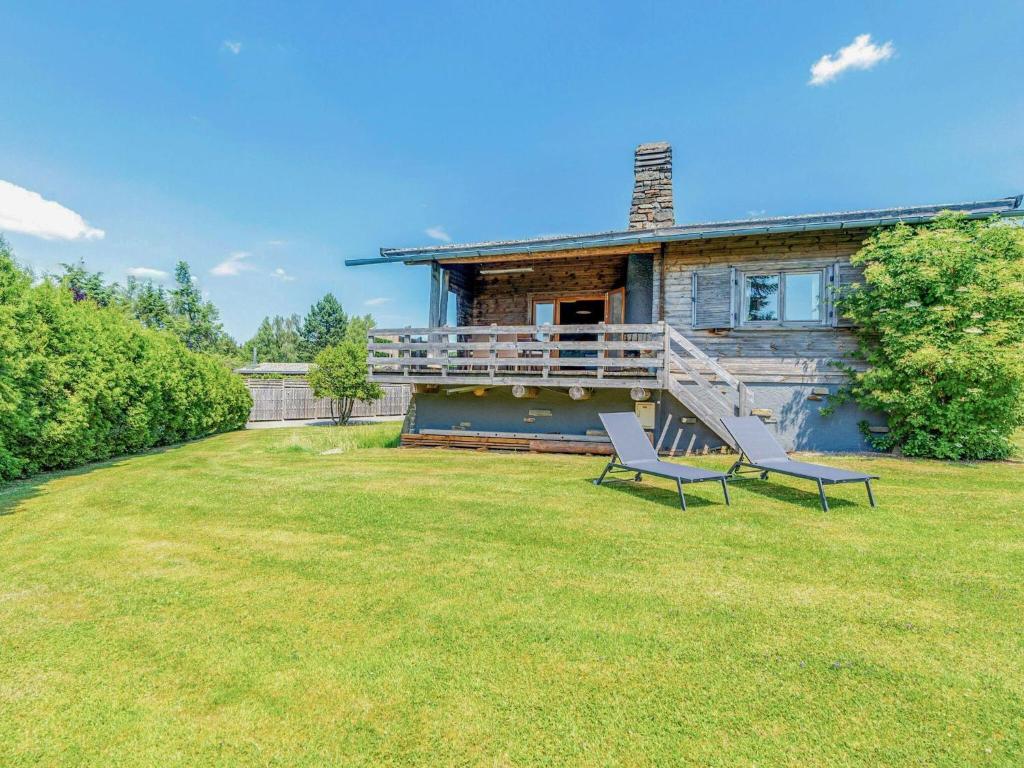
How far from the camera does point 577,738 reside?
1.89m

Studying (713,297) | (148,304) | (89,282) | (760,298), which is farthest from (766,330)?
(148,304)

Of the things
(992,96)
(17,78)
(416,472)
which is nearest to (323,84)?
(17,78)

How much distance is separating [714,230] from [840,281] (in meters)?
2.75

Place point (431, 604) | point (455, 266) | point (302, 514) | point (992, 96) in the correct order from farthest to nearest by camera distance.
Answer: point (455, 266), point (992, 96), point (302, 514), point (431, 604)

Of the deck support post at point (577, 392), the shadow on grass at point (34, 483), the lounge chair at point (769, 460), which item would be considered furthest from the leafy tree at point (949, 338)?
the shadow on grass at point (34, 483)

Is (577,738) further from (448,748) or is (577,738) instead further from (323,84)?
(323,84)

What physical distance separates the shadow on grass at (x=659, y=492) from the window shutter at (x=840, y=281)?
5473 mm

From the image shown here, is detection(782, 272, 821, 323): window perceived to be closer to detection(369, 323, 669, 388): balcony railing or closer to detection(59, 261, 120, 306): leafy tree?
detection(369, 323, 669, 388): balcony railing

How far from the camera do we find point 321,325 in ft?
214

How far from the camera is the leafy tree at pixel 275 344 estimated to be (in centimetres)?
6768

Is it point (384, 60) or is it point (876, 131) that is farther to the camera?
point (384, 60)

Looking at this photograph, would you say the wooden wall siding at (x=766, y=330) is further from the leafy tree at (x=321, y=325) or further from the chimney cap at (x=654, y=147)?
the leafy tree at (x=321, y=325)

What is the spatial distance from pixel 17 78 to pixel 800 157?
87.9ft

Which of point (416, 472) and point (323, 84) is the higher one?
point (323, 84)
